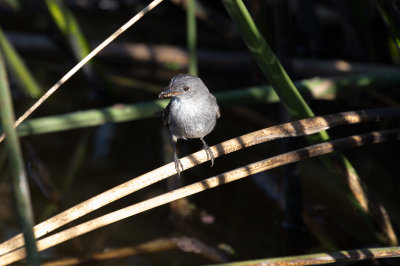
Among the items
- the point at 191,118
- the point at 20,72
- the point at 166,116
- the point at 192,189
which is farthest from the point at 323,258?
the point at 20,72

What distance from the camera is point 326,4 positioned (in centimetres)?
668

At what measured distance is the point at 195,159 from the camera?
101 inches

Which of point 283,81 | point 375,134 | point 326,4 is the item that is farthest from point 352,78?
point 326,4

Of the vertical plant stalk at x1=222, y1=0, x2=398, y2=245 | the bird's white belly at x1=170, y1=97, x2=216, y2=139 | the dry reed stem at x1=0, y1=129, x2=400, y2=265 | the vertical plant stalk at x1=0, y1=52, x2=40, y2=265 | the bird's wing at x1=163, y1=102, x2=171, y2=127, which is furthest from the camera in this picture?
the bird's wing at x1=163, y1=102, x2=171, y2=127

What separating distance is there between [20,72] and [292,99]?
10.8 feet

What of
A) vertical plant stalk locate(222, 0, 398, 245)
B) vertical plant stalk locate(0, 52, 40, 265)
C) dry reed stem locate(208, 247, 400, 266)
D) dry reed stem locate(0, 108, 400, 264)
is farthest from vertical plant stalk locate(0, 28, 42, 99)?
vertical plant stalk locate(0, 52, 40, 265)

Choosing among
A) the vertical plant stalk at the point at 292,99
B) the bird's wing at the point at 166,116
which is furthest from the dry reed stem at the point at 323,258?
the bird's wing at the point at 166,116

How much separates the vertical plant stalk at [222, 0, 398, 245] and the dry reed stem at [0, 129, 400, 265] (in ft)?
0.55

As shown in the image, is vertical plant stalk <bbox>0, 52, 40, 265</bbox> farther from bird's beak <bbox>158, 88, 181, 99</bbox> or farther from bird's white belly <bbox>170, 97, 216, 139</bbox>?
bird's white belly <bbox>170, 97, 216, 139</bbox>

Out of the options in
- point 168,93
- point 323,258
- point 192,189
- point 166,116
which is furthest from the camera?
point 166,116

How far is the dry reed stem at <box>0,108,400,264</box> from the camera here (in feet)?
7.67

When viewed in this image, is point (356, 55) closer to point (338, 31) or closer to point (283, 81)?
point (338, 31)

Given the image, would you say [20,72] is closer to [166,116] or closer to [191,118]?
[166,116]

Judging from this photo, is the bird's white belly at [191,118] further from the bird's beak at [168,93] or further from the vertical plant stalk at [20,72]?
the vertical plant stalk at [20,72]
